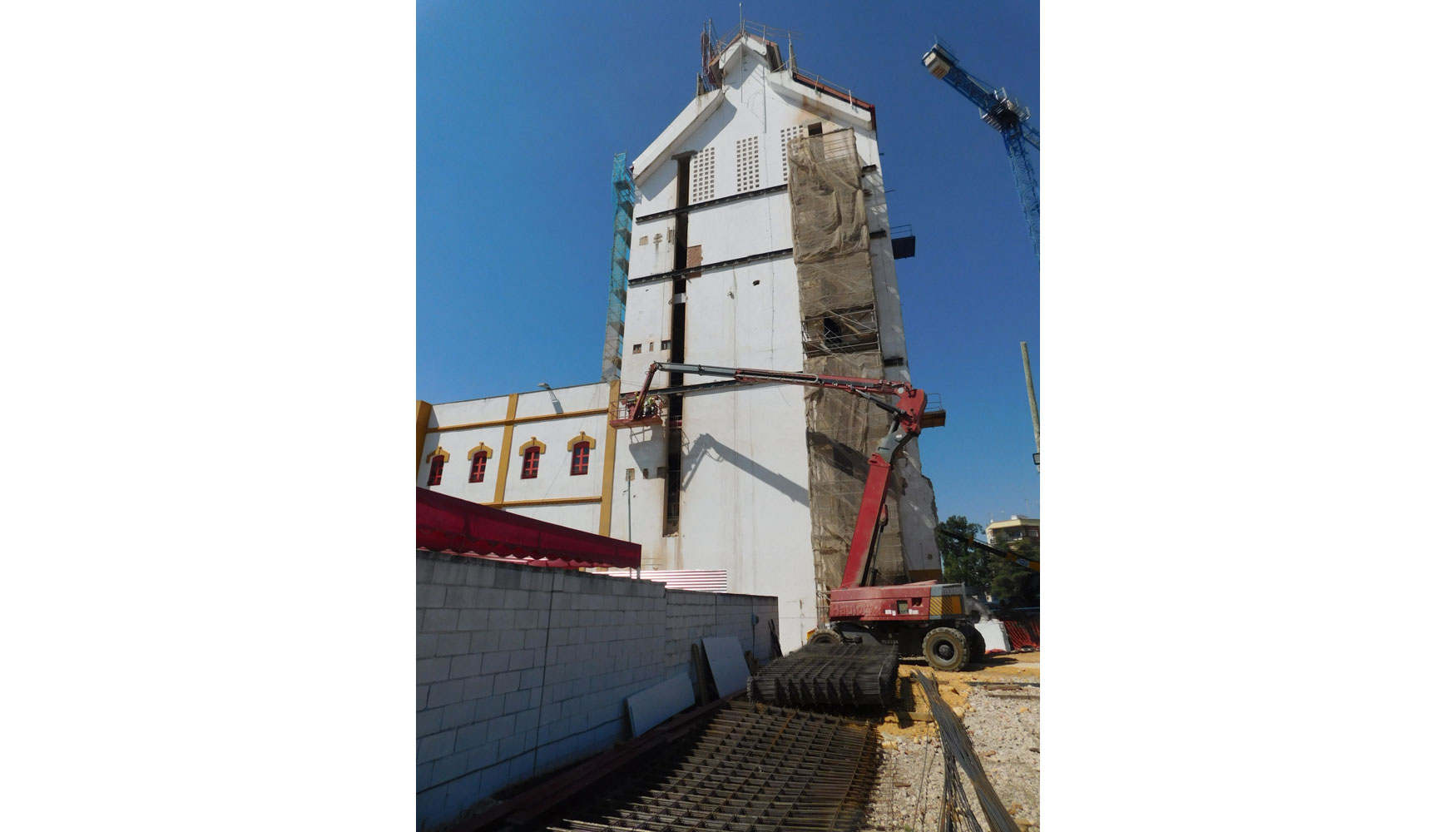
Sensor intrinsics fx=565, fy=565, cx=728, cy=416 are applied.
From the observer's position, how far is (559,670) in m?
5.60

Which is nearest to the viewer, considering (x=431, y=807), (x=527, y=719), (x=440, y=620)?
(x=431, y=807)

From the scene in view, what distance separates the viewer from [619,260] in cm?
2809

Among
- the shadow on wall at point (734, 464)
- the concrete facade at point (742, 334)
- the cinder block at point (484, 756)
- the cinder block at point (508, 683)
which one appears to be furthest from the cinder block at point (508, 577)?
the shadow on wall at point (734, 464)

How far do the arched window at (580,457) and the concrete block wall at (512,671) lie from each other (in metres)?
15.5

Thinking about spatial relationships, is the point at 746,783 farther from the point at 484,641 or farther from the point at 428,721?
the point at 428,721

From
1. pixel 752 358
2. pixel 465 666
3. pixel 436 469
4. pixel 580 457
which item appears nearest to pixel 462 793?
pixel 465 666

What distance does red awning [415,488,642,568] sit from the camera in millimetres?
4781

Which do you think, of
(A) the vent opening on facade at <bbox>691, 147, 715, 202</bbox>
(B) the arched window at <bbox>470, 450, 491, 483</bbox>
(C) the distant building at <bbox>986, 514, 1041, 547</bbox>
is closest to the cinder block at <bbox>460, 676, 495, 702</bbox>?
(C) the distant building at <bbox>986, 514, 1041, 547</bbox>

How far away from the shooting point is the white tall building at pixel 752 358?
18.7m

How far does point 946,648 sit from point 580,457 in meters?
15.2

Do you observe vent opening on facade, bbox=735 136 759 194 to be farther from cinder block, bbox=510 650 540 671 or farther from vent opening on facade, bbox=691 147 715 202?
cinder block, bbox=510 650 540 671

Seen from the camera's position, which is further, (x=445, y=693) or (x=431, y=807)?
(x=445, y=693)

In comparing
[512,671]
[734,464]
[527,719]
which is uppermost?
[734,464]
